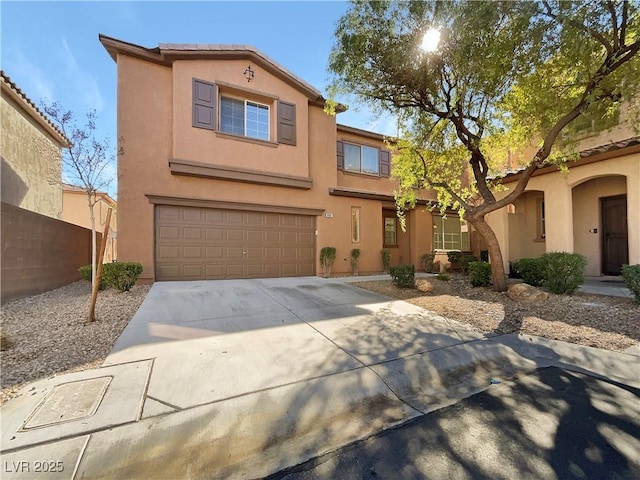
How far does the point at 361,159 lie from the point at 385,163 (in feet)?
4.39

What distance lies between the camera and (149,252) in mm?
8859

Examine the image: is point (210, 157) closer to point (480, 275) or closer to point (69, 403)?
point (69, 403)

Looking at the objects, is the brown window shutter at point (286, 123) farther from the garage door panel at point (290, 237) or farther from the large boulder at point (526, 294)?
the large boulder at point (526, 294)

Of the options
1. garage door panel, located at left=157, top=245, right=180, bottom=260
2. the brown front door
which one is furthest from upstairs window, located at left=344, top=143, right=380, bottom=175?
the brown front door

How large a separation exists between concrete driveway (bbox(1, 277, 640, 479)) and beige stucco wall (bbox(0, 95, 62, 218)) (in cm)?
639

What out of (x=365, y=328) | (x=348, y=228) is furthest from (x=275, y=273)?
(x=365, y=328)

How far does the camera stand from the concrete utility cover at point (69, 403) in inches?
103

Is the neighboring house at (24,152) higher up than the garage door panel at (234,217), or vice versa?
the neighboring house at (24,152)

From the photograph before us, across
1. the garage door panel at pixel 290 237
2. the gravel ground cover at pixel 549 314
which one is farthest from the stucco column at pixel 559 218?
the garage door panel at pixel 290 237

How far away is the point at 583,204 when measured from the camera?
10508 millimetres

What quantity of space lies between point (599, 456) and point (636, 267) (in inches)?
242

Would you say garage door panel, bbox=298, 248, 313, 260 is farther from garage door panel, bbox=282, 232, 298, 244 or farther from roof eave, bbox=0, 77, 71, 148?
roof eave, bbox=0, 77, 71, 148

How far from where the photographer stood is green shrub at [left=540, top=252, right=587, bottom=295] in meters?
7.32

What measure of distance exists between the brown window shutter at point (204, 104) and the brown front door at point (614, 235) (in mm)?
13684
